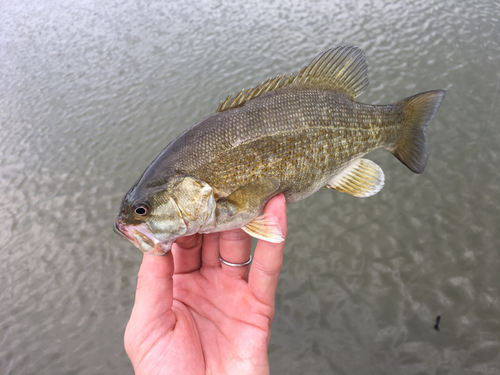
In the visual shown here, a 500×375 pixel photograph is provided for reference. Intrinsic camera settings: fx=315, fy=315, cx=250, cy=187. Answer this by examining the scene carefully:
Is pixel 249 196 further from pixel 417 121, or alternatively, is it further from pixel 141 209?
pixel 417 121

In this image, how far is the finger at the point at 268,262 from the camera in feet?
6.24

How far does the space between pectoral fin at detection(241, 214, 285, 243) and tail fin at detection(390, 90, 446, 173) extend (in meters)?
1.22

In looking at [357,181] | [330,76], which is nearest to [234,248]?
[357,181]

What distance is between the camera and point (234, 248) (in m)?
2.23

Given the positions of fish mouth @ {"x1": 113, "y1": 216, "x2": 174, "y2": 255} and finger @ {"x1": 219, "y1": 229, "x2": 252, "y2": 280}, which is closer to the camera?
fish mouth @ {"x1": 113, "y1": 216, "x2": 174, "y2": 255}

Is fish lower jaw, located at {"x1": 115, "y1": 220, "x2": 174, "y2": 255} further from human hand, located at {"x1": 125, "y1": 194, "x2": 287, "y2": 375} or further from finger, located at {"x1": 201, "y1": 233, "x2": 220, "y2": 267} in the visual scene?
finger, located at {"x1": 201, "y1": 233, "x2": 220, "y2": 267}

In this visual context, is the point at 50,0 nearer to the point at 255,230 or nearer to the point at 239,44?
the point at 239,44

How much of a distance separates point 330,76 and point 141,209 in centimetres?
154

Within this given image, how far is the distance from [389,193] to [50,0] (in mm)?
13822

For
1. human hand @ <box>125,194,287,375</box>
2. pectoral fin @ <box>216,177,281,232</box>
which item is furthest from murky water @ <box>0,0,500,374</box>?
pectoral fin @ <box>216,177,281,232</box>

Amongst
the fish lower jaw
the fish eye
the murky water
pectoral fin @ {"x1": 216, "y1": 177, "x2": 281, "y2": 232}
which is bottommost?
the murky water

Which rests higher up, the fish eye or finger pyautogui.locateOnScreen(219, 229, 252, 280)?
the fish eye

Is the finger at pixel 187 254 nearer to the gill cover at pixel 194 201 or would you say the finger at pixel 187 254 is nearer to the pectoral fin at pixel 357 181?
the gill cover at pixel 194 201

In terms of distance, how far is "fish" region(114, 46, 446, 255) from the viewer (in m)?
1.82
